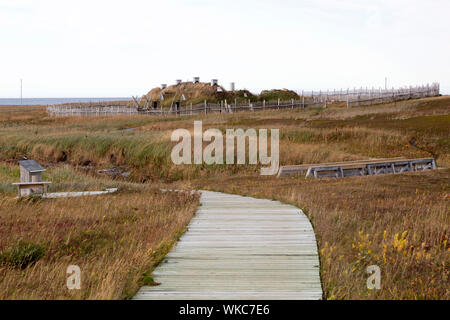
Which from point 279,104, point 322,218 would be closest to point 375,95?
point 279,104

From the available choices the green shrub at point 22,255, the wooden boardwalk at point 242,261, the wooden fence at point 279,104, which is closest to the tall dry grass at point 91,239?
the green shrub at point 22,255

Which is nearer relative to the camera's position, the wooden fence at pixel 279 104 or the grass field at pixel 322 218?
the grass field at pixel 322 218

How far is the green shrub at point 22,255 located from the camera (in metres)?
6.92

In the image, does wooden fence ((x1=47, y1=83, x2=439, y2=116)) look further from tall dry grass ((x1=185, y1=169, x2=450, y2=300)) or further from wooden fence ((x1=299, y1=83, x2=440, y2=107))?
tall dry grass ((x1=185, y1=169, x2=450, y2=300))

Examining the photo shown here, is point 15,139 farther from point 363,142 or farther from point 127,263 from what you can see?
point 127,263

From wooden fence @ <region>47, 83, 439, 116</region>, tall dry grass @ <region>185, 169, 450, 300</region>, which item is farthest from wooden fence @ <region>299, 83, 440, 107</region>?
tall dry grass @ <region>185, 169, 450, 300</region>

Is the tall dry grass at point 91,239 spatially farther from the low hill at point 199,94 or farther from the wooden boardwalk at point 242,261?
the low hill at point 199,94

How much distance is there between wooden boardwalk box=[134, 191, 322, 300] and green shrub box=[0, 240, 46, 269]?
75.7 inches

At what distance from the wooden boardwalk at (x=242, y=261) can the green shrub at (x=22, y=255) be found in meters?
1.92

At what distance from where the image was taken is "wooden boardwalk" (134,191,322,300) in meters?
5.52

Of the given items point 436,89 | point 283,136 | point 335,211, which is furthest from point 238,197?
point 436,89

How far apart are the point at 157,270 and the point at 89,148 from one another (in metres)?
25.3

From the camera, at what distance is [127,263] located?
251 inches
